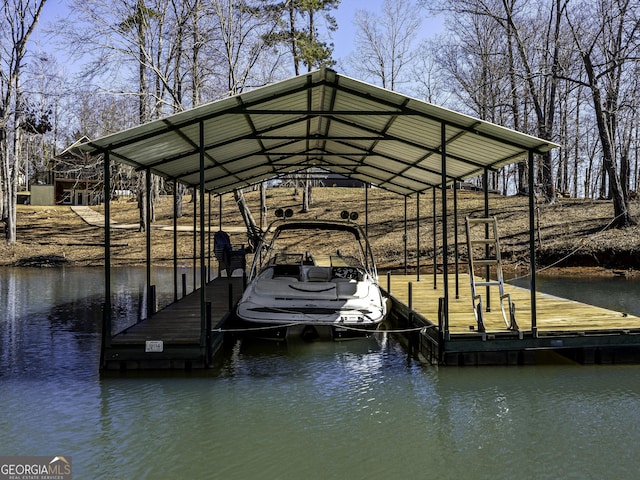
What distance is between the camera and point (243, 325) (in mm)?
9102

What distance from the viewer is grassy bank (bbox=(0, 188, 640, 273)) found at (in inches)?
867

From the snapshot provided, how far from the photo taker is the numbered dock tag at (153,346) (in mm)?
7719

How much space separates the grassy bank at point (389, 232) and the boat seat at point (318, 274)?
1017 centimetres

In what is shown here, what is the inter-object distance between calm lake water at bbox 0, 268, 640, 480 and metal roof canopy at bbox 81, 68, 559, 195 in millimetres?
2852

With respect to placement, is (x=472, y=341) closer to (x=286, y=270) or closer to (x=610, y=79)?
(x=286, y=270)

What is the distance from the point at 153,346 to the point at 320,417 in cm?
270

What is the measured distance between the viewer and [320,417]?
6133 mm

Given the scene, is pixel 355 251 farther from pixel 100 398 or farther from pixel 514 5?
pixel 100 398

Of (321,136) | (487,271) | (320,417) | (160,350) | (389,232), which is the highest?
(321,136)

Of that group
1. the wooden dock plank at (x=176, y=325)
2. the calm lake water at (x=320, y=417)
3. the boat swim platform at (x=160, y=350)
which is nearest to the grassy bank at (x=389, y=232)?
the wooden dock plank at (x=176, y=325)

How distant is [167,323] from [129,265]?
1774 cm

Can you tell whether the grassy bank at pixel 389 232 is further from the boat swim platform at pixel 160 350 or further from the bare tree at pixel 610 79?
the boat swim platform at pixel 160 350

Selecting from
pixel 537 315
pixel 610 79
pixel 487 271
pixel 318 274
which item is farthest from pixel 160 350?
pixel 610 79

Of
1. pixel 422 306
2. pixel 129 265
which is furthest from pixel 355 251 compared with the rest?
pixel 422 306
